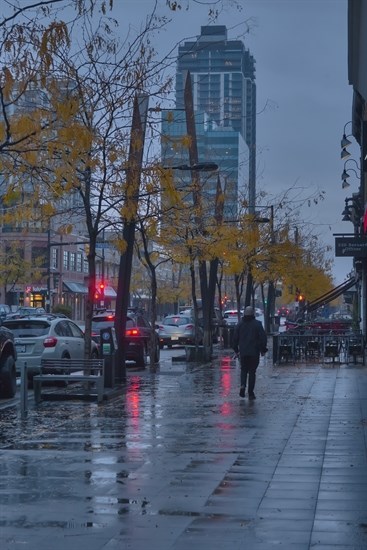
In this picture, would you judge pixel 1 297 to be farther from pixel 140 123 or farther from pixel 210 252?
pixel 140 123

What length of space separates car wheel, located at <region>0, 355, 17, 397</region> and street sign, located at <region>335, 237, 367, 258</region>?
1301 cm

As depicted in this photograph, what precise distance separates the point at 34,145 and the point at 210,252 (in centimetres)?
1625

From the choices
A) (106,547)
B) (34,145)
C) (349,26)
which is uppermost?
(349,26)

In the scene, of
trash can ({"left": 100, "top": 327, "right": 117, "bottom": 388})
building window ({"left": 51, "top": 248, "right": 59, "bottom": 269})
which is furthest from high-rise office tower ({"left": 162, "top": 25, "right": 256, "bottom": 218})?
building window ({"left": 51, "top": 248, "right": 59, "bottom": 269})

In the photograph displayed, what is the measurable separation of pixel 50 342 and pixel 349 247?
11.0 meters

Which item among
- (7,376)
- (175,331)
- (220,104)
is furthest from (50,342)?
(175,331)

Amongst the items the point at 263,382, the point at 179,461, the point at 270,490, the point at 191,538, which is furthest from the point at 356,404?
the point at 191,538

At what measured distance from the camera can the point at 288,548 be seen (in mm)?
7484

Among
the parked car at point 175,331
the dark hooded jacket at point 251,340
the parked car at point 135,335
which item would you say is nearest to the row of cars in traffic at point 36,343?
the dark hooded jacket at point 251,340

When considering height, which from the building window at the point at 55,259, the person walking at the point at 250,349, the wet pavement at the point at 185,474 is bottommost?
the wet pavement at the point at 185,474

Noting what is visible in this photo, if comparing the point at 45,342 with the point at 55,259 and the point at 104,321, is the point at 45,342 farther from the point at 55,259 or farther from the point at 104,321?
the point at 55,259

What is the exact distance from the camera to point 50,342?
75.7 ft

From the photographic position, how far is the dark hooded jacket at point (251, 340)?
64.4 ft

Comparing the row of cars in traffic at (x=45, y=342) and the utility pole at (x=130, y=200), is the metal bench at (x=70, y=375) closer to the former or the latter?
the row of cars in traffic at (x=45, y=342)
